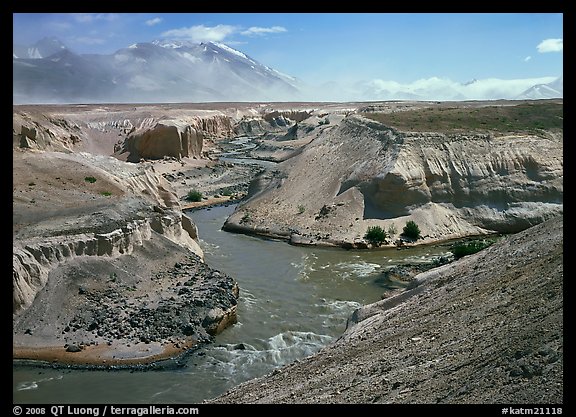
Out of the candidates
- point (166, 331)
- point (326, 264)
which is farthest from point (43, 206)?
point (326, 264)

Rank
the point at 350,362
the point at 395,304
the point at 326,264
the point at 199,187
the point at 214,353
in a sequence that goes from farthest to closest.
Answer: the point at 199,187
the point at 326,264
the point at 214,353
the point at 395,304
the point at 350,362

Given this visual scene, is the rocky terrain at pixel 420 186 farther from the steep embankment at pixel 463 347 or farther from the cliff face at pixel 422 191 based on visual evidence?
the steep embankment at pixel 463 347

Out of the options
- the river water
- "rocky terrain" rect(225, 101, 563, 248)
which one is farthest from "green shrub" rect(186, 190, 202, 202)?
the river water

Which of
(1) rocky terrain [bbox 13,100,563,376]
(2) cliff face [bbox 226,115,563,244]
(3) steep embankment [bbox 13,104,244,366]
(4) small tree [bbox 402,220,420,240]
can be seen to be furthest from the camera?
(2) cliff face [bbox 226,115,563,244]

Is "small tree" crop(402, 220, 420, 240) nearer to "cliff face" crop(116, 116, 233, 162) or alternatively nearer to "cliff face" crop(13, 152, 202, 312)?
"cliff face" crop(13, 152, 202, 312)

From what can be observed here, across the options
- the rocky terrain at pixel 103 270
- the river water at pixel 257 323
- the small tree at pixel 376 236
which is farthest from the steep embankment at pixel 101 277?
the small tree at pixel 376 236
